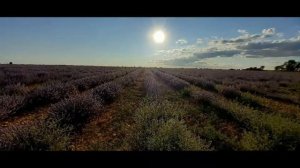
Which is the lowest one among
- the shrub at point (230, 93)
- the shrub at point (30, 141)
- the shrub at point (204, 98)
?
the shrub at point (230, 93)

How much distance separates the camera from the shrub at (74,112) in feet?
19.4

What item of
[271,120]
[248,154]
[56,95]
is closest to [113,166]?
[248,154]

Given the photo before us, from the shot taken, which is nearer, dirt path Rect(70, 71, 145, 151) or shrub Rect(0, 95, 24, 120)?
dirt path Rect(70, 71, 145, 151)

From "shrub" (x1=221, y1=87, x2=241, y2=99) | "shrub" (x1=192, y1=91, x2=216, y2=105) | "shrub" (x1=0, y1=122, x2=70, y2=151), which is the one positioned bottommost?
"shrub" (x1=221, y1=87, x2=241, y2=99)

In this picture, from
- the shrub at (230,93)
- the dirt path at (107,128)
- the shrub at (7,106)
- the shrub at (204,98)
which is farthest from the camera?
the shrub at (230,93)

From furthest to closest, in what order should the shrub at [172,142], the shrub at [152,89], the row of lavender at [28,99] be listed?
the shrub at [152,89]
the row of lavender at [28,99]
the shrub at [172,142]

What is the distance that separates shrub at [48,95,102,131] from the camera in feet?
19.4

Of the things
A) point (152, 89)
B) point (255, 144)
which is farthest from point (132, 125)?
point (152, 89)

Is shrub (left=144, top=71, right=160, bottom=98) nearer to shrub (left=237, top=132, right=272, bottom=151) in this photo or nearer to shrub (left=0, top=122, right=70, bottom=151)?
shrub (left=237, top=132, right=272, bottom=151)

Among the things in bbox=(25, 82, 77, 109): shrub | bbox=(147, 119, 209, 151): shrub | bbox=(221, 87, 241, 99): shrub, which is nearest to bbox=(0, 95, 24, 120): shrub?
bbox=(25, 82, 77, 109): shrub

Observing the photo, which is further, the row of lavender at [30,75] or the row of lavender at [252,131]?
the row of lavender at [30,75]

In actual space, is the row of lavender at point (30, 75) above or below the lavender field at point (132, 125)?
above

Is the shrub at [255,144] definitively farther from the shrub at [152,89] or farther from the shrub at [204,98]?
the shrub at [152,89]

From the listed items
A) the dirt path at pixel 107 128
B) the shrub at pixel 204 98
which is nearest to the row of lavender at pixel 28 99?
the dirt path at pixel 107 128
